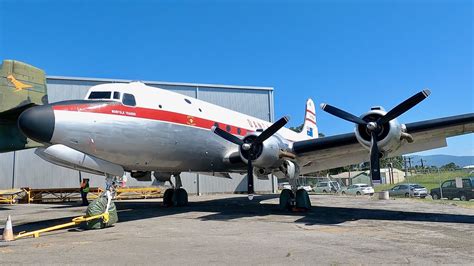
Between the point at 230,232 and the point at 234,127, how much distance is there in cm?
720

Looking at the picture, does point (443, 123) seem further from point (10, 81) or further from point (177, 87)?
point (177, 87)

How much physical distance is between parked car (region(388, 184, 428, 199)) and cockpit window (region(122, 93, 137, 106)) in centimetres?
2591

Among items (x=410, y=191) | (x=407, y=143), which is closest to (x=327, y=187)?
(x=410, y=191)

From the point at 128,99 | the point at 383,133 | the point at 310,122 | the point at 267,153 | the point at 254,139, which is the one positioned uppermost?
the point at 310,122

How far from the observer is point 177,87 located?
31.2 meters

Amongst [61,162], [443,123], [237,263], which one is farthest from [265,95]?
[237,263]

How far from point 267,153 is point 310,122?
43.4 feet

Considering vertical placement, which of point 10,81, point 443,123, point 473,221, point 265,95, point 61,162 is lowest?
point 473,221

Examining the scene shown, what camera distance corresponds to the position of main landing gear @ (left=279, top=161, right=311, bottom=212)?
13.8 metres

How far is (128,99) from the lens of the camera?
11320 mm

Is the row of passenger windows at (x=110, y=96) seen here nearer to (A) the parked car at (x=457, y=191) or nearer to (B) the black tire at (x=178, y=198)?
(B) the black tire at (x=178, y=198)

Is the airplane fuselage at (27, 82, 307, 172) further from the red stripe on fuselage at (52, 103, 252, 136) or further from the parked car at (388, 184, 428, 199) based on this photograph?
the parked car at (388, 184, 428, 199)

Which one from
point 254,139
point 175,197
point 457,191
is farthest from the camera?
point 457,191

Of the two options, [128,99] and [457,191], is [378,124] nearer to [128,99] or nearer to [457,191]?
[128,99]
